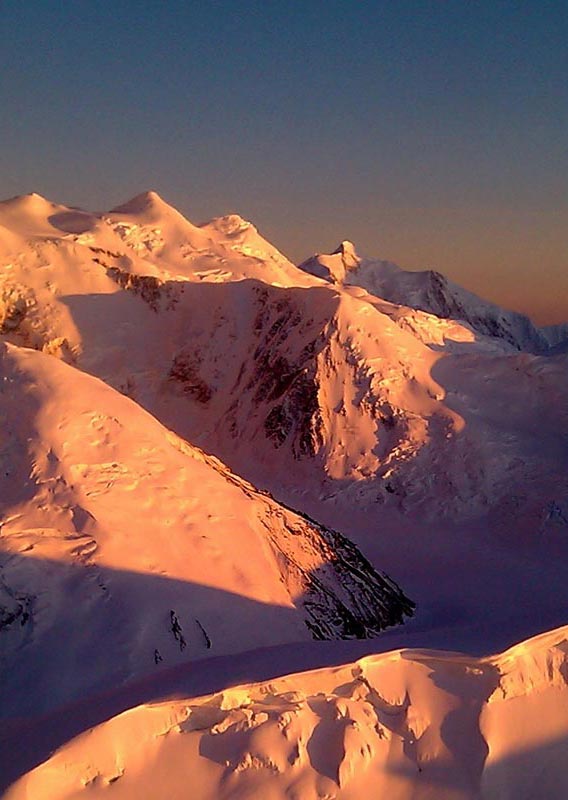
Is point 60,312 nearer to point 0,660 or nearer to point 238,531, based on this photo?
point 238,531

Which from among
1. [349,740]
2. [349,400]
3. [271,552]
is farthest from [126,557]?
[349,400]

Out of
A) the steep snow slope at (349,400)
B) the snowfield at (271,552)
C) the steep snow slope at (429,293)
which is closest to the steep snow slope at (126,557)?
the snowfield at (271,552)

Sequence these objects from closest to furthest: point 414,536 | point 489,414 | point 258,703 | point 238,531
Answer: point 258,703
point 238,531
point 414,536
point 489,414

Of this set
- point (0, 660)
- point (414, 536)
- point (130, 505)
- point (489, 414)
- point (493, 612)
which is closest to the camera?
point (0, 660)

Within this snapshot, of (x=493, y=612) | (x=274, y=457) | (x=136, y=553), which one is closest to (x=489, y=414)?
(x=274, y=457)

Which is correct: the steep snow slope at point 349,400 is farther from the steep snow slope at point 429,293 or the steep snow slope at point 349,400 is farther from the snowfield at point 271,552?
the steep snow slope at point 429,293

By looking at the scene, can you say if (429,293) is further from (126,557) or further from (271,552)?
(126,557)

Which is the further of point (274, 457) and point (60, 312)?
point (60, 312)
